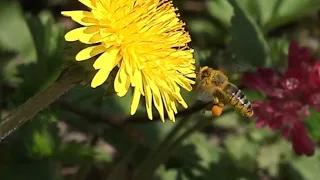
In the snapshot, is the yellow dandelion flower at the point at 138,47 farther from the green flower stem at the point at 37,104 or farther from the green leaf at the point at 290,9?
the green leaf at the point at 290,9

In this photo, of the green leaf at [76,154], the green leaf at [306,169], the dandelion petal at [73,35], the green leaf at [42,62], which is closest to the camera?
the dandelion petal at [73,35]

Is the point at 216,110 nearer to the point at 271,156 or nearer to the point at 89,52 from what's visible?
the point at 89,52

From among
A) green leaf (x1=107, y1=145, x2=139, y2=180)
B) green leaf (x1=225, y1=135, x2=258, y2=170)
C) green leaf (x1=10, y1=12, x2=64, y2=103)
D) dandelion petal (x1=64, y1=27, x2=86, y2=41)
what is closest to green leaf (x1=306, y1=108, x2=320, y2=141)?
green leaf (x1=225, y1=135, x2=258, y2=170)

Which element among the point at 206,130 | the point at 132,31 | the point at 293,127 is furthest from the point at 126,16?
the point at 206,130

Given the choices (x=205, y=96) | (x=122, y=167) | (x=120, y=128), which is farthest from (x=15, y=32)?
(x=205, y=96)

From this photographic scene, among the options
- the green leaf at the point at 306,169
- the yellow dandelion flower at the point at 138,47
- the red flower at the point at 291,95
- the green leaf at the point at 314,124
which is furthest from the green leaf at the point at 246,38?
the yellow dandelion flower at the point at 138,47

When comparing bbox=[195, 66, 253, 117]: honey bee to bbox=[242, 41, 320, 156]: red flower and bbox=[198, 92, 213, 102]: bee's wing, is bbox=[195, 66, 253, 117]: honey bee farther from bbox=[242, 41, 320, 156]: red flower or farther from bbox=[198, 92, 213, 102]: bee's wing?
bbox=[242, 41, 320, 156]: red flower

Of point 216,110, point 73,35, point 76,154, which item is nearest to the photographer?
point 73,35

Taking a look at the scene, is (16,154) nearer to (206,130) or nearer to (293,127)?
(293,127)
